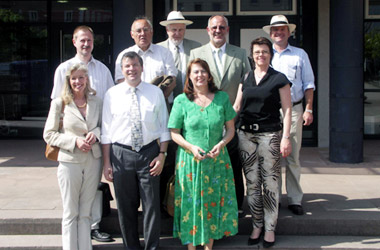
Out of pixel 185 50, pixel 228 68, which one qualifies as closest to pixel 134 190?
pixel 228 68

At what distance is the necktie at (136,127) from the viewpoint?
14.0 feet

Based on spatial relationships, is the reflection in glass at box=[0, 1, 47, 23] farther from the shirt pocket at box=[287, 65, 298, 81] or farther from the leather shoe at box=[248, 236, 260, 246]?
the leather shoe at box=[248, 236, 260, 246]

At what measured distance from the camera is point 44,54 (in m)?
10.2

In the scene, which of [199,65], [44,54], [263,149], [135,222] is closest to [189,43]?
[199,65]

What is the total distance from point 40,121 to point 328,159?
18.6ft

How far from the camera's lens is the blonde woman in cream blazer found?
13.8ft

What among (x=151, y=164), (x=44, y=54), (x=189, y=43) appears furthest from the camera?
(x=44, y=54)

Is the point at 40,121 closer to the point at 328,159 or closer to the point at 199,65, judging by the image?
the point at 328,159

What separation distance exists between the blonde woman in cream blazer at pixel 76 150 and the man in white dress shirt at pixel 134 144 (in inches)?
4.8

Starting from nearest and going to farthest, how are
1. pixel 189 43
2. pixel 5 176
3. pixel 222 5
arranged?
pixel 189 43, pixel 5 176, pixel 222 5

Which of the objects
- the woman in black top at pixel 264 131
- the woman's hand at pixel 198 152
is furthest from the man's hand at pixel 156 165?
the woman in black top at pixel 264 131

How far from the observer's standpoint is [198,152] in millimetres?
4293

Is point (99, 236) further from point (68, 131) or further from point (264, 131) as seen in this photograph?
point (264, 131)

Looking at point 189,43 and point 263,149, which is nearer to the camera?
point 263,149
